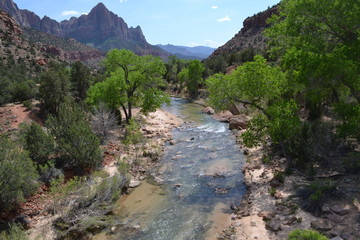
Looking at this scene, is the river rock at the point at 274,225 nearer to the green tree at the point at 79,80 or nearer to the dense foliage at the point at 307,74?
the dense foliage at the point at 307,74

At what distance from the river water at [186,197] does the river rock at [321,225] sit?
12.9 feet

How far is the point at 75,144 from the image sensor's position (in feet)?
52.7

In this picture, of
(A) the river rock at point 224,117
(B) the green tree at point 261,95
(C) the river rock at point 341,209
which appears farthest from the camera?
(A) the river rock at point 224,117

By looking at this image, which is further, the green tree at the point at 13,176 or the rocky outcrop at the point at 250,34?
the rocky outcrop at the point at 250,34

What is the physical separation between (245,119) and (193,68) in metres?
30.1

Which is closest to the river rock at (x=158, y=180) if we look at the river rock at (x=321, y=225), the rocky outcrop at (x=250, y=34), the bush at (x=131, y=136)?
the bush at (x=131, y=136)

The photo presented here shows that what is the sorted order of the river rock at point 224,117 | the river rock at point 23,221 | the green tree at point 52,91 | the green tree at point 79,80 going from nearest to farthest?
the river rock at point 23,221 < the green tree at point 52,91 < the river rock at point 224,117 < the green tree at point 79,80

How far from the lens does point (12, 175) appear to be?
37.4 feet

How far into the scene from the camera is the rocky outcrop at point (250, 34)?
107375mm

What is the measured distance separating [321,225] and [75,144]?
1340cm

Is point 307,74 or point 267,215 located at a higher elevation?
point 307,74

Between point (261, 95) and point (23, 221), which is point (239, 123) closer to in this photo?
point (261, 95)

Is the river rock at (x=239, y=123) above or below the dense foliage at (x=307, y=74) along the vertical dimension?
below

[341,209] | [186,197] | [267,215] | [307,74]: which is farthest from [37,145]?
[341,209]
